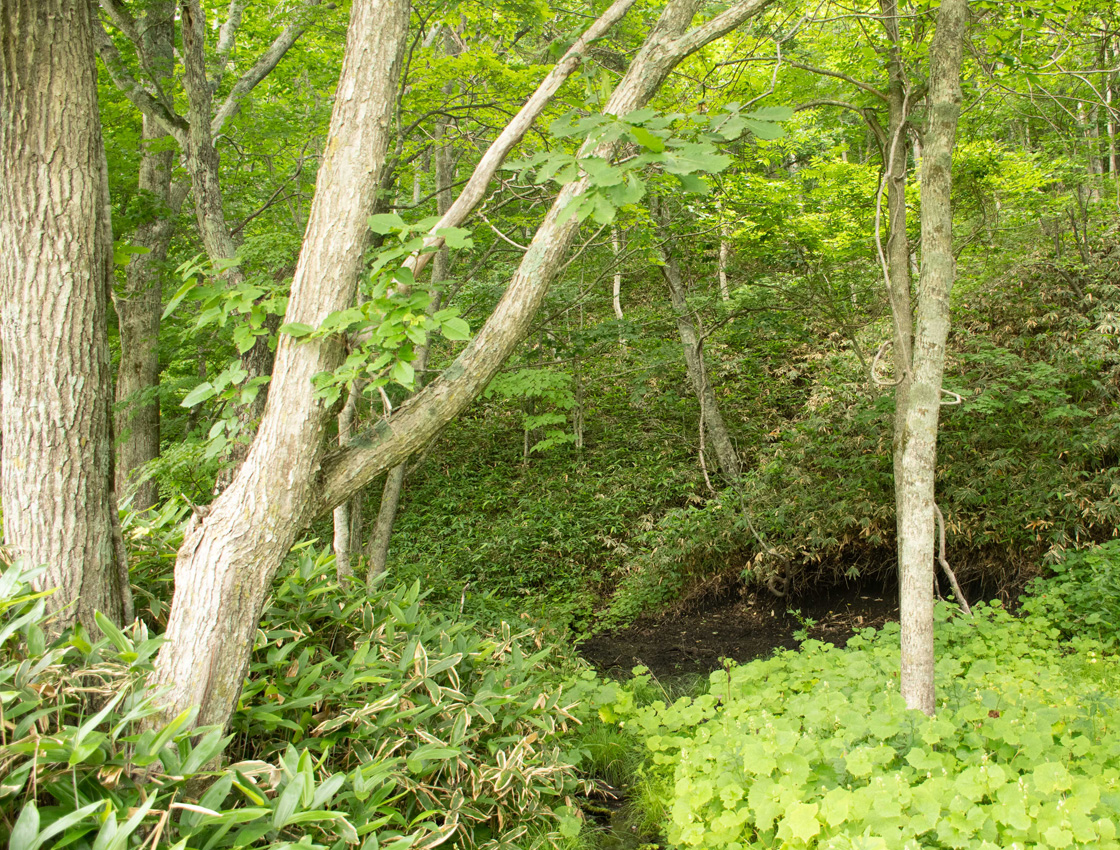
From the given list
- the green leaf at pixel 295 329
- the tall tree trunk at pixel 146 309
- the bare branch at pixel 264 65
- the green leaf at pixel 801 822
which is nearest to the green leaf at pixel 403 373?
the green leaf at pixel 295 329

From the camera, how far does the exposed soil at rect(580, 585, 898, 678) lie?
630 cm

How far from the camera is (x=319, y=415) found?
2219mm

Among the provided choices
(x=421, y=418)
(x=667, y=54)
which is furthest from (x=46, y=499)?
(x=667, y=54)

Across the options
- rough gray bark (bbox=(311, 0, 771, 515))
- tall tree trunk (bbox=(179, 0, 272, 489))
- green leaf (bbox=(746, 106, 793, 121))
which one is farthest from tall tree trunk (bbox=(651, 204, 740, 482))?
green leaf (bbox=(746, 106, 793, 121))

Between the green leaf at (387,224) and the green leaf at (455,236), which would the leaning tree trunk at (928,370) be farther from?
the green leaf at (387,224)

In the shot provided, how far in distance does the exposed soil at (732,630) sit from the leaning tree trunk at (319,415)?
431cm

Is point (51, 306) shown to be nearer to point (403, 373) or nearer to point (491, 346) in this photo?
point (403, 373)

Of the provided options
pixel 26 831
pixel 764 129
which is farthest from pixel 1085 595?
pixel 26 831

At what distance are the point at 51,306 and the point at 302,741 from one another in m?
1.78

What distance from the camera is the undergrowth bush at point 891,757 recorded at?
2260 millimetres

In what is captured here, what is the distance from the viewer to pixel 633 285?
14523mm

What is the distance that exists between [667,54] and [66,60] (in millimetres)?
2070

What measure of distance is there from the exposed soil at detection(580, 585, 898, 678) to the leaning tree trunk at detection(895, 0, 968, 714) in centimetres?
282

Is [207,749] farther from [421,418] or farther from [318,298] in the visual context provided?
[318,298]
